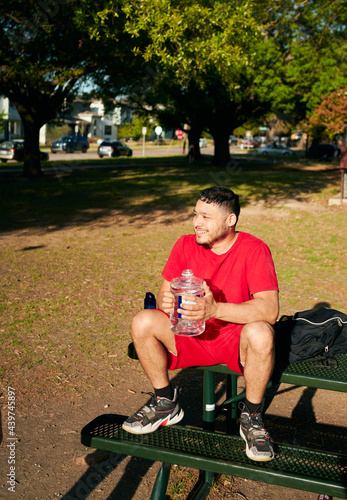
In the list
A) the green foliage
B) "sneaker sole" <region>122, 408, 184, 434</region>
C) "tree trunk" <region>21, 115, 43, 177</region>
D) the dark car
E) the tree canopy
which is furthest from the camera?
the dark car

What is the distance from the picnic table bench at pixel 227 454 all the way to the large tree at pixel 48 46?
12.4 metres

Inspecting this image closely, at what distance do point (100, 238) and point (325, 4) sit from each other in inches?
527

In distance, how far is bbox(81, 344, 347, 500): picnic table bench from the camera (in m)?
2.30

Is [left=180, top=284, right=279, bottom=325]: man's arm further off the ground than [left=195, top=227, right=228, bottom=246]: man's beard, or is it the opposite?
[left=195, top=227, right=228, bottom=246]: man's beard

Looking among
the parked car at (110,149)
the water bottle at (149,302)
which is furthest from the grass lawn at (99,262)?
the parked car at (110,149)

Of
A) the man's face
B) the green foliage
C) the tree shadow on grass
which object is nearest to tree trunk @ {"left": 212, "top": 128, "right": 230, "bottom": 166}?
the tree shadow on grass

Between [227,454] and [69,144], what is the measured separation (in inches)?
1832

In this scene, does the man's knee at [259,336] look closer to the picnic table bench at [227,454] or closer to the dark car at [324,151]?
the picnic table bench at [227,454]

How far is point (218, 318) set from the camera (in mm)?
2797

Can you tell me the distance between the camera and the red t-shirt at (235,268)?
9.64 feet

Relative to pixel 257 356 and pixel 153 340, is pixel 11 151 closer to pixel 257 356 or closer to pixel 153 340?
pixel 153 340

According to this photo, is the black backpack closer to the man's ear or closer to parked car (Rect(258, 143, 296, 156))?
the man's ear

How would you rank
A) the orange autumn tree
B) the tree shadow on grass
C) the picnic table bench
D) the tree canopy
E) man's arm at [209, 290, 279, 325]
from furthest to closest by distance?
the orange autumn tree → the tree shadow on grass → the tree canopy → man's arm at [209, 290, 279, 325] → the picnic table bench

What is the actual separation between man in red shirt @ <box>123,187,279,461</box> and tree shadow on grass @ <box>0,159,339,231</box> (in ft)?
27.3
